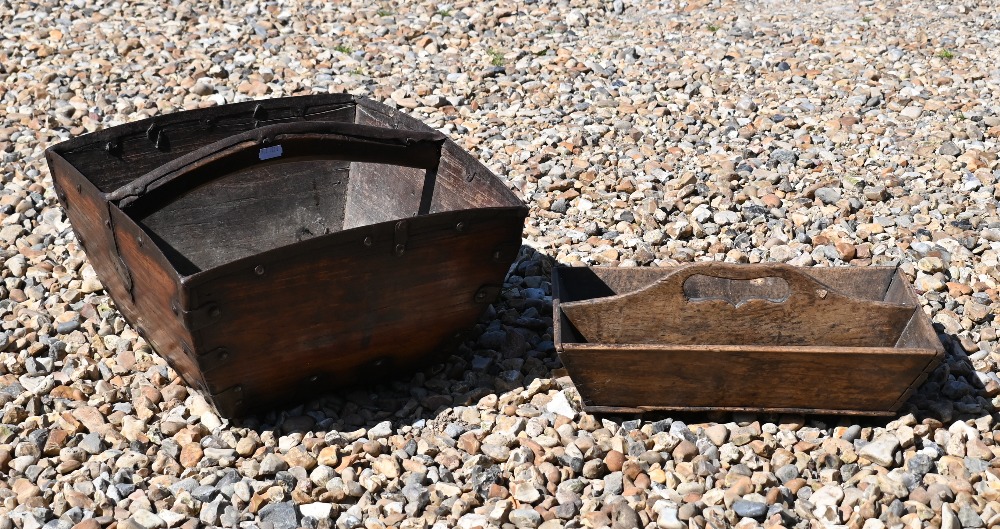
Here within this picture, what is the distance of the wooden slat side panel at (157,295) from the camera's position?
298 cm

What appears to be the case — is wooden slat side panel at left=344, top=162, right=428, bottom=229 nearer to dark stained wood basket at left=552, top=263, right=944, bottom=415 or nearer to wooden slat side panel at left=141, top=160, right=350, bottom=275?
wooden slat side panel at left=141, top=160, right=350, bottom=275

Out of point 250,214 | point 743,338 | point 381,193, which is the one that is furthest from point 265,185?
point 743,338

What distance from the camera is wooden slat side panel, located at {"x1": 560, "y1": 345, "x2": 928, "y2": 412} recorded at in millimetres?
3080

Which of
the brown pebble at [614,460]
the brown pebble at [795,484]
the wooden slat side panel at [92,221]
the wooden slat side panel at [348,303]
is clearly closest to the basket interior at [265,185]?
the wooden slat side panel at [92,221]

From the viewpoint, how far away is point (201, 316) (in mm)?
2914

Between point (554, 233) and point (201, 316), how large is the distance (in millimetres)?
1947

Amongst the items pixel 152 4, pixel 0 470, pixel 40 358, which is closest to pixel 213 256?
pixel 40 358

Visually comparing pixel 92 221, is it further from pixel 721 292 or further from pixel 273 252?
pixel 721 292

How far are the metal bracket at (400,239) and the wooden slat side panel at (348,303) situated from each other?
1cm

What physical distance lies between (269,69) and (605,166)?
233cm

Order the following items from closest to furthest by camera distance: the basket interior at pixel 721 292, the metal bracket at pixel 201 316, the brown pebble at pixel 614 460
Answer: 1. the metal bracket at pixel 201 316
2. the brown pebble at pixel 614 460
3. the basket interior at pixel 721 292

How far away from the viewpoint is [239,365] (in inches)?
123

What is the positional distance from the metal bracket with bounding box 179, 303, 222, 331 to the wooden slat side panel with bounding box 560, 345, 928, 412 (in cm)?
99

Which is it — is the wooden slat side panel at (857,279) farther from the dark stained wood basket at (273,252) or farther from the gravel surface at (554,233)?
the dark stained wood basket at (273,252)
